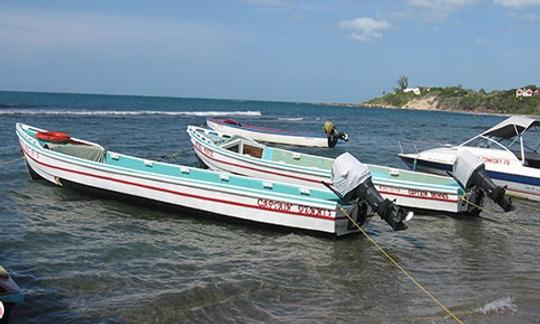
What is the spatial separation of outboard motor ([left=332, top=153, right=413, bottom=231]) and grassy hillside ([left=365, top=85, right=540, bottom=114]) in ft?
373

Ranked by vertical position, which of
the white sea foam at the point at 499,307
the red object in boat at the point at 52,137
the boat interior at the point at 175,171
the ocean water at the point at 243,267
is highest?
the red object in boat at the point at 52,137

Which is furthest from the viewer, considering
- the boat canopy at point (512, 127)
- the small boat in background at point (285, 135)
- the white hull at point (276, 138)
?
the white hull at point (276, 138)

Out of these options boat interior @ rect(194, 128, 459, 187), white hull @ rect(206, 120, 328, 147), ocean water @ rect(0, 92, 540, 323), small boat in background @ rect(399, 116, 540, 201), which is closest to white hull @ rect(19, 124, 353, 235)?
ocean water @ rect(0, 92, 540, 323)

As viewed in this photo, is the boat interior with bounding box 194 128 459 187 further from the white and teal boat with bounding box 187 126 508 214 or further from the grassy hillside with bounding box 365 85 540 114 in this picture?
the grassy hillside with bounding box 365 85 540 114

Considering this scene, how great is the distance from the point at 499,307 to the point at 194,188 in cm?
657

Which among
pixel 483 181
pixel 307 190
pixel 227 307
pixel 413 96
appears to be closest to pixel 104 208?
pixel 307 190

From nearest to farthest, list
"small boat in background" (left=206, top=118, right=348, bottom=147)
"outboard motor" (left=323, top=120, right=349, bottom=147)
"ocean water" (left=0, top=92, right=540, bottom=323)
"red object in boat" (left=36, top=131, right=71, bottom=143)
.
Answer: "ocean water" (left=0, top=92, right=540, bottom=323), "red object in boat" (left=36, top=131, right=71, bottom=143), "outboard motor" (left=323, top=120, right=349, bottom=147), "small boat in background" (left=206, top=118, right=348, bottom=147)

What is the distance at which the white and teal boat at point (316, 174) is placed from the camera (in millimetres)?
13141

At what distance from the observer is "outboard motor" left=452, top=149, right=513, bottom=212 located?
40.2 feet

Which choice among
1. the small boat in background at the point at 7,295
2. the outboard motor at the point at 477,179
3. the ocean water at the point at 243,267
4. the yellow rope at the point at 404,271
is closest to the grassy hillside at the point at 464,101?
the outboard motor at the point at 477,179

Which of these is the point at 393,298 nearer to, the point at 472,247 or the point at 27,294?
the point at 472,247

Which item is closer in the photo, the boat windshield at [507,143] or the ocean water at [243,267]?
the ocean water at [243,267]

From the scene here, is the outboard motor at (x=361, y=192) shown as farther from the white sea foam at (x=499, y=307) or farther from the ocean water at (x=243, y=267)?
the white sea foam at (x=499, y=307)

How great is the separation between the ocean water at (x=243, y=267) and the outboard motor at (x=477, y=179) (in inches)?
27.5
